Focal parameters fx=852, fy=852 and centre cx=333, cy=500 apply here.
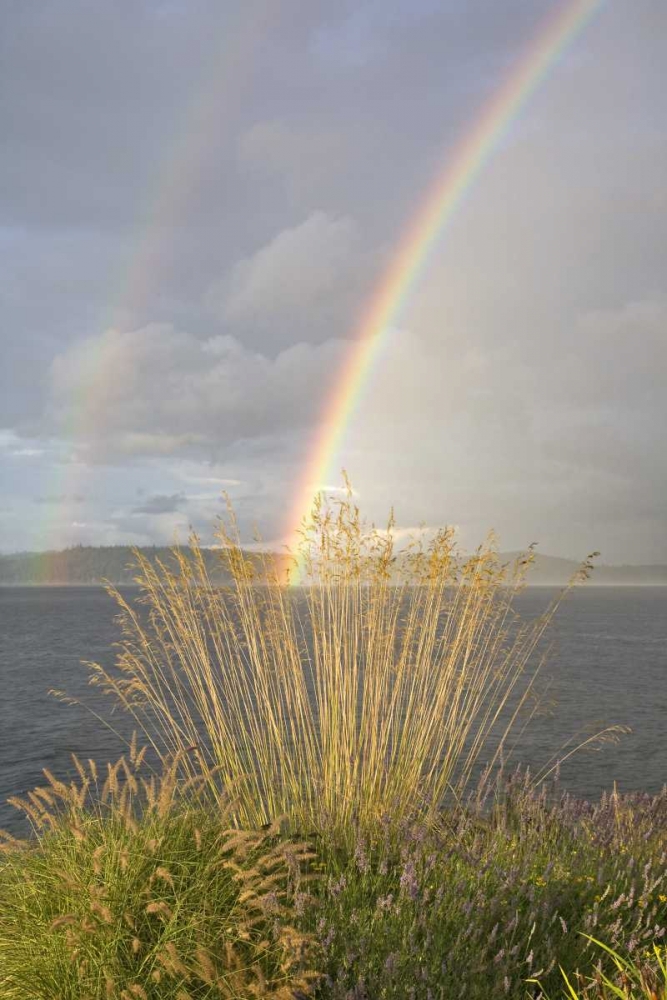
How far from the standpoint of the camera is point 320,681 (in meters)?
6.27

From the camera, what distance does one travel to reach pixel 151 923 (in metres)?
3.43

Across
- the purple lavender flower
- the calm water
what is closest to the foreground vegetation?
the purple lavender flower

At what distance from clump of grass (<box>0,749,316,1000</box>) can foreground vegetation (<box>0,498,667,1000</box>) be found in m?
0.01

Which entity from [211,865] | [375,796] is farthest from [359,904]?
[375,796]

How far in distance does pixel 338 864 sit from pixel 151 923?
4.78 ft

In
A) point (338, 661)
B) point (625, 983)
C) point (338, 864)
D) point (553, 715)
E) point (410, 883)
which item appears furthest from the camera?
point (553, 715)

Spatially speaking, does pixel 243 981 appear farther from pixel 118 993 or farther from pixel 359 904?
pixel 359 904

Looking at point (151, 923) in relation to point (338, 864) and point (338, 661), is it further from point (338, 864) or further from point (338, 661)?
point (338, 661)

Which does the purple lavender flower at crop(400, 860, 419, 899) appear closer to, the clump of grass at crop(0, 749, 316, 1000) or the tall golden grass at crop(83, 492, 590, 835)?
the clump of grass at crop(0, 749, 316, 1000)

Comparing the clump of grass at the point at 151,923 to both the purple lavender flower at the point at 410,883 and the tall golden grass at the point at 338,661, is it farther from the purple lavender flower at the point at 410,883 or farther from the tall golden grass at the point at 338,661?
the tall golden grass at the point at 338,661

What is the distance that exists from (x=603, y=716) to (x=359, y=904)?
20251mm

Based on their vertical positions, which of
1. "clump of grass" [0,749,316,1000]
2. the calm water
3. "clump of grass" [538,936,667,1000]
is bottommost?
the calm water

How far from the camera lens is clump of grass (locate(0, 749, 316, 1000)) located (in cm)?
318

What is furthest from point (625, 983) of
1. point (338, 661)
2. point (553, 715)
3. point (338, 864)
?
point (553, 715)
